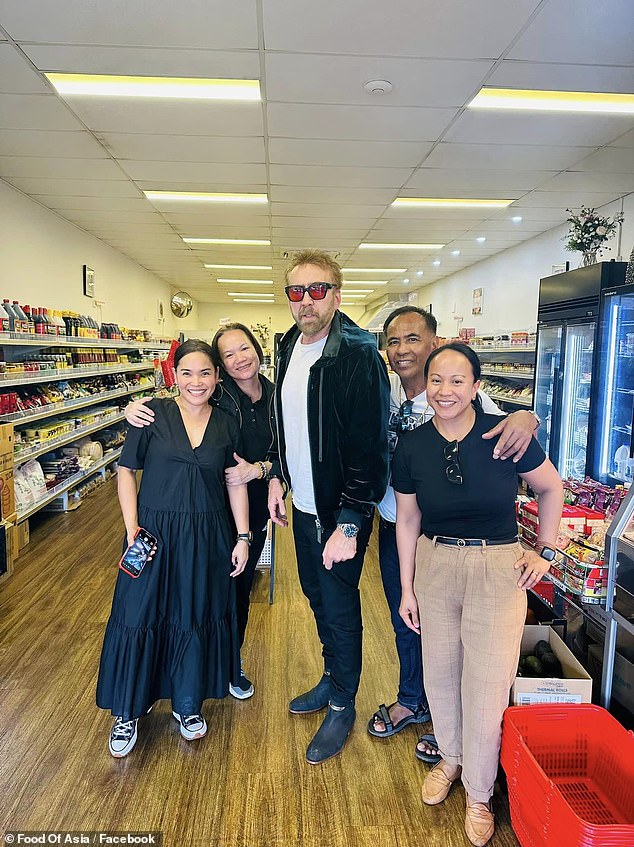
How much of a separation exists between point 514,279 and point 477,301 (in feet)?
5.21

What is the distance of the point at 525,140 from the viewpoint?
4.21 m

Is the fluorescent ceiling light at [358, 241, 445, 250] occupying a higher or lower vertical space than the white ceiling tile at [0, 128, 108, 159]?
higher

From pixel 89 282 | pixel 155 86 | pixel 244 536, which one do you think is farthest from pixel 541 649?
pixel 89 282

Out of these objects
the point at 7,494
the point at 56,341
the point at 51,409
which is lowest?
the point at 7,494

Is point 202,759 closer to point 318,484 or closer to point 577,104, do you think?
point 318,484

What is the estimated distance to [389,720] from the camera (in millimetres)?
2463

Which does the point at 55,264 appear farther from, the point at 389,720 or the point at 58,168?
the point at 389,720

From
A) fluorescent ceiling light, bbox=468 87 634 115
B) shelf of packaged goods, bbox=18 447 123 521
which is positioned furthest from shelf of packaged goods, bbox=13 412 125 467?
fluorescent ceiling light, bbox=468 87 634 115

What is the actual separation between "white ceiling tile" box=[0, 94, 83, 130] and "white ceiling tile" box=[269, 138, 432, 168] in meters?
1.47

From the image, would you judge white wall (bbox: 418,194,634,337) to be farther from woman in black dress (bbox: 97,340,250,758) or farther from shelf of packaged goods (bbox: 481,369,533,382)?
woman in black dress (bbox: 97,340,250,758)

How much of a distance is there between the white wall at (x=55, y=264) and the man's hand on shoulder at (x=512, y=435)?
517 cm

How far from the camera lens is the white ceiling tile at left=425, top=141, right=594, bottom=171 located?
4.36 meters

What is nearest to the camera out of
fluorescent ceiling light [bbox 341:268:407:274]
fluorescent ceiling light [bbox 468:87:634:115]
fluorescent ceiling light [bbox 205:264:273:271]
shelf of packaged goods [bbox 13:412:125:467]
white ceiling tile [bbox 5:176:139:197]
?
fluorescent ceiling light [bbox 468:87:634:115]

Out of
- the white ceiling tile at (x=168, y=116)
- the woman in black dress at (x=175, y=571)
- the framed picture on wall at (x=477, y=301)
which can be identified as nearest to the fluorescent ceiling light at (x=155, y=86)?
the white ceiling tile at (x=168, y=116)
